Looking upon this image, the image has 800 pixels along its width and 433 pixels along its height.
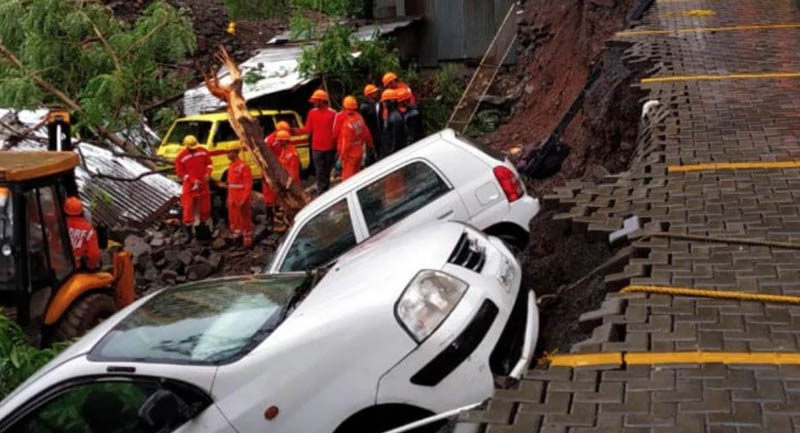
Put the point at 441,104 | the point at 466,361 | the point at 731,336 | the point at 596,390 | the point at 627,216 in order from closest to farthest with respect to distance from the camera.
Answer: the point at 596,390, the point at 731,336, the point at 466,361, the point at 627,216, the point at 441,104

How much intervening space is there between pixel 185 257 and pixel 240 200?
120cm

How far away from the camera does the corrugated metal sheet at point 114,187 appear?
1435cm

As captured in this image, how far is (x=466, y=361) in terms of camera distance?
15.9ft

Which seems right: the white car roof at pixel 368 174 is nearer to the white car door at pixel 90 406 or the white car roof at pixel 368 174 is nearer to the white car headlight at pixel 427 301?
the white car headlight at pixel 427 301

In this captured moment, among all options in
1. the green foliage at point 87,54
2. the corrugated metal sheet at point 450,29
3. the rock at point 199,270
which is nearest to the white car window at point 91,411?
the rock at point 199,270

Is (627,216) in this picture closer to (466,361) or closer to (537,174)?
(466,361)

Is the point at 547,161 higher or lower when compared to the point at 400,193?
lower

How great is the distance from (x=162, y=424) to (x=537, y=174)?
9.35 meters

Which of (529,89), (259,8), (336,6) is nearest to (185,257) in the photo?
(529,89)

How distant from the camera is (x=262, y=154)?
1382 cm

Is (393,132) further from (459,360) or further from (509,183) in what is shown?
(459,360)

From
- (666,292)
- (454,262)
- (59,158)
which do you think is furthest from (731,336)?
(59,158)

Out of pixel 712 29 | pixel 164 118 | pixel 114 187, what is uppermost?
pixel 712 29

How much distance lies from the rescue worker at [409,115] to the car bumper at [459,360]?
10212mm
